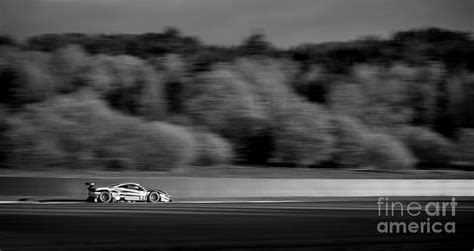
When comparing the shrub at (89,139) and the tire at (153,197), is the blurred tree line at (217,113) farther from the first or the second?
the tire at (153,197)

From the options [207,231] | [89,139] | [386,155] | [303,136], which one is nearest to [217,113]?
[303,136]

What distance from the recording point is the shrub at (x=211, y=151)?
148 ft

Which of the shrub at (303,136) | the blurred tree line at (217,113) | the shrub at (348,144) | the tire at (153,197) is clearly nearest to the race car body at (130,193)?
the tire at (153,197)

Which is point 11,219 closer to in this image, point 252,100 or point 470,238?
point 470,238

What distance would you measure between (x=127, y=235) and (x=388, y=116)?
4326 centimetres

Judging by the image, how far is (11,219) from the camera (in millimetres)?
19219

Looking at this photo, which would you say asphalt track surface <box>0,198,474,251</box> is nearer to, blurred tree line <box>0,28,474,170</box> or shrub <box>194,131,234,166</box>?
blurred tree line <box>0,28,474,170</box>

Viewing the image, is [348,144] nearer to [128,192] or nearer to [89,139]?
[89,139]

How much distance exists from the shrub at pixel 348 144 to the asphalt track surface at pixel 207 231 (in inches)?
993

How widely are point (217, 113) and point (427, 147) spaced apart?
600 inches

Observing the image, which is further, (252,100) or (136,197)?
(252,100)

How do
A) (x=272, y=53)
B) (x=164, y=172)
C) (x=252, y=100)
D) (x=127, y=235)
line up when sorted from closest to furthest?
(x=127, y=235), (x=164, y=172), (x=252, y=100), (x=272, y=53)

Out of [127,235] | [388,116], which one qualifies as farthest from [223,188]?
[388,116]

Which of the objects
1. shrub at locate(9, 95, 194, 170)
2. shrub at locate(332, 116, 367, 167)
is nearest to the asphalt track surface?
shrub at locate(9, 95, 194, 170)
